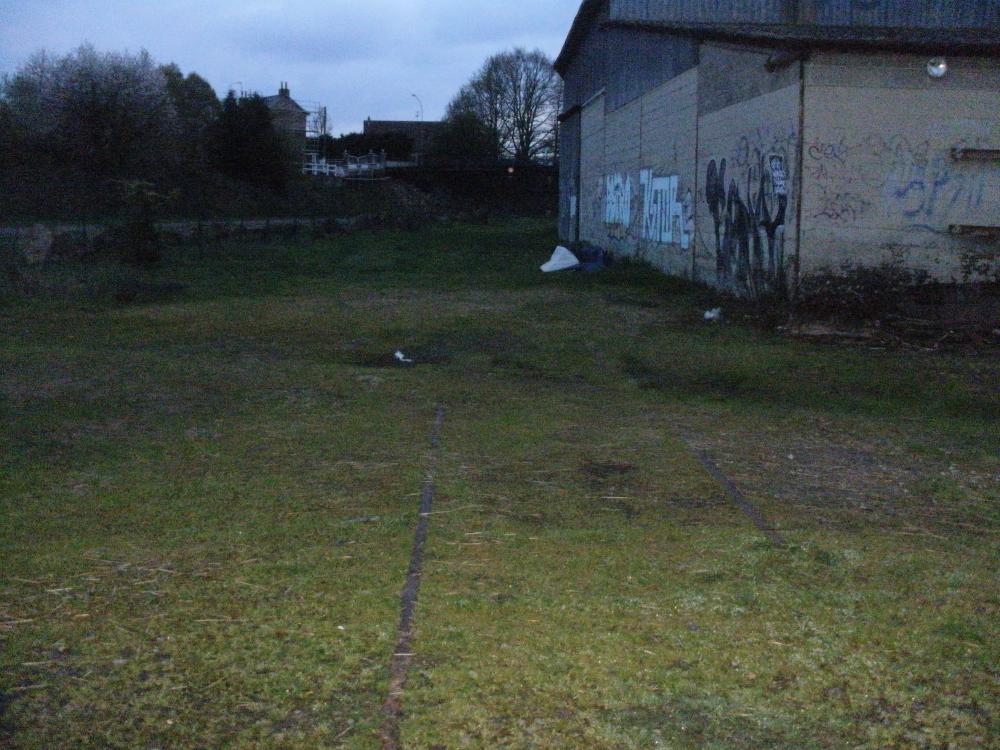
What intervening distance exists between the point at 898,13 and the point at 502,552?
20.9 metres

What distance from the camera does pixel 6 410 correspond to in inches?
341

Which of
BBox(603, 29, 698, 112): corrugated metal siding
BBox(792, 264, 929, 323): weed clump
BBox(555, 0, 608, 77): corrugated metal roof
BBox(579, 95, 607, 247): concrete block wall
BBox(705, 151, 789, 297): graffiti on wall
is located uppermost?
BBox(555, 0, 608, 77): corrugated metal roof

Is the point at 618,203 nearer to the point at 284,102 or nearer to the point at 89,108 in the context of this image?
the point at 89,108

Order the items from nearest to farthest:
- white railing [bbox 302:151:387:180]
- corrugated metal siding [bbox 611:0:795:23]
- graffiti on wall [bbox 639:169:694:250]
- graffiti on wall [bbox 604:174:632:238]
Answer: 1. graffiti on wall [bbox 639:169:694:250]
2. corrugated metal siding [bbox 611:0:795:23]
3. graffiti on wall [bbox 604:174:632:238]
4. white railing [bbox 302:151:387:180]

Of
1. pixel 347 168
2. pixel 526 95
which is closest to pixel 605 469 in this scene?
pixel 347 168

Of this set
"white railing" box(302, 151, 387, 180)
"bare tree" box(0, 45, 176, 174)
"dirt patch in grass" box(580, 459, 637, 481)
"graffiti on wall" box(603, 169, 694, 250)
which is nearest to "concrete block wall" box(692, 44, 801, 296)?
"graffiti on wall" box(603, 169, 694, 250)

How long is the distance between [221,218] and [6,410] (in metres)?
38.4

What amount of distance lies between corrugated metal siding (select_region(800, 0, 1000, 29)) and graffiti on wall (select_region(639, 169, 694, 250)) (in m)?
4.66

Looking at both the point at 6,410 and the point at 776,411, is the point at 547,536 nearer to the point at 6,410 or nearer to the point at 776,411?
the point at 776,411

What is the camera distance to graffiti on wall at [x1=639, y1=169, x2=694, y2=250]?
2112 centimetres

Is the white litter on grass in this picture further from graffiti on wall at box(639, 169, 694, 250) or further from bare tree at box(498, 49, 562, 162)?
bare tree at box(498, 49, 562, 162)

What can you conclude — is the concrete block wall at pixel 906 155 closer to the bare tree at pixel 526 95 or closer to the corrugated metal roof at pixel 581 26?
the corrugated metal roof at pixel 581 26

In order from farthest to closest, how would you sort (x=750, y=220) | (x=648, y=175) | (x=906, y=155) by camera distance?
(x=648, y=175)
(x=750, y=220)
(x=906, y=155)

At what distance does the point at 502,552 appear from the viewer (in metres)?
5.25
